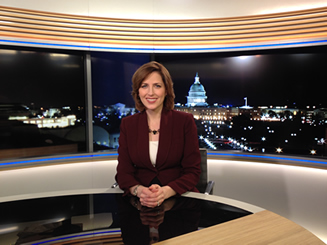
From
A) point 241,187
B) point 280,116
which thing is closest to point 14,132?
point 241,187

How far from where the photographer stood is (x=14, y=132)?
18.1 feet

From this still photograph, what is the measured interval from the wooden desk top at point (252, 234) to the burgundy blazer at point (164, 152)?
461mm

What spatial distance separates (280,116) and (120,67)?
3526 millimetres

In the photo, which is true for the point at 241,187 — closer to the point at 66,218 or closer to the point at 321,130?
the point at 321,130

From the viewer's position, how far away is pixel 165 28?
612 cm

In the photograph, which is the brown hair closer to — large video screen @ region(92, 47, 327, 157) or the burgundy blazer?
the burgundy blazer

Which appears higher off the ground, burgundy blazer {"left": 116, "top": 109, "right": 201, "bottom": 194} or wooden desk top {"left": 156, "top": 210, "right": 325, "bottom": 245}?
burgundy blazer {"left": 116, "top": 109, "right": 201, "bottom": 194}

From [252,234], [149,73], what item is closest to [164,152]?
[149,73]

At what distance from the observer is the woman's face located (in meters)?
1.41

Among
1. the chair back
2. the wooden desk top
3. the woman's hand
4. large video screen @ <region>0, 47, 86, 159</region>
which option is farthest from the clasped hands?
large video screen @ <region>0, 47, 86, 159</region>

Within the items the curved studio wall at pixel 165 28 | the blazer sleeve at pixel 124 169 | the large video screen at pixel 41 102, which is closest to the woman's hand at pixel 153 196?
the blazer sleeve at pixel 124 169

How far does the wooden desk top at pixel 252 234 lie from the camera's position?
86 cm

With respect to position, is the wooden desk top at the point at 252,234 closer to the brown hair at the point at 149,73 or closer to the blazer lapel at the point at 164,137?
the blazer lapel at the point at 164,137

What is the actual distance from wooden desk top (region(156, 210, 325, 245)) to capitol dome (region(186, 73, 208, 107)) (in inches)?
216
